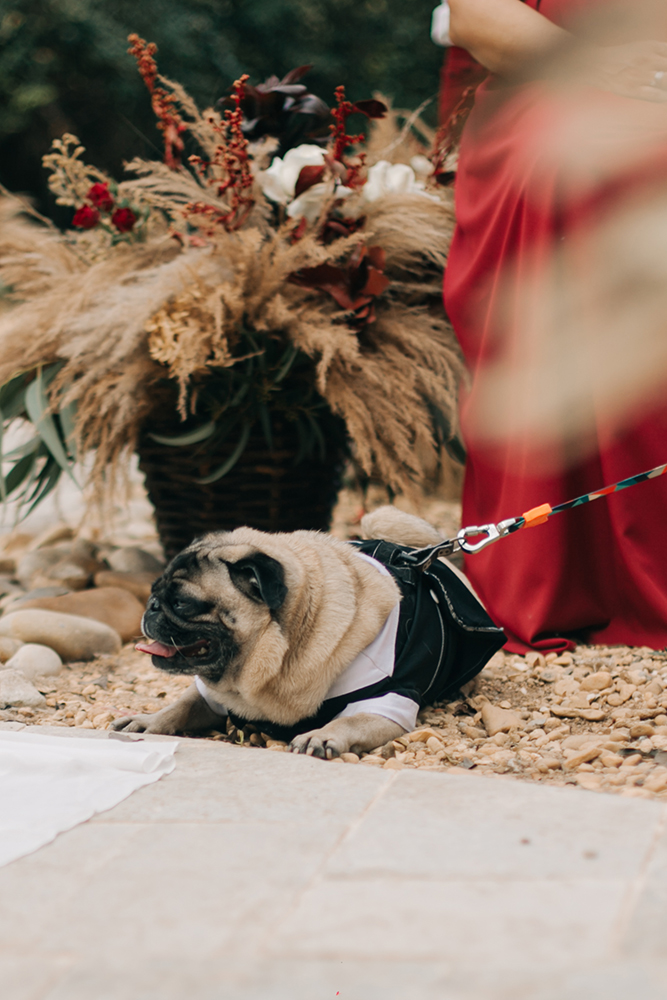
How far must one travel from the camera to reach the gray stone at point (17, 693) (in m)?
2.18

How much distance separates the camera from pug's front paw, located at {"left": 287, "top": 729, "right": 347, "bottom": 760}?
5.62ft

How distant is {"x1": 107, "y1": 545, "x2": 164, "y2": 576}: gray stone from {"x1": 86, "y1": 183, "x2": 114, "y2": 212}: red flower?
4.31ft

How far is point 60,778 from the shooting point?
154 cm

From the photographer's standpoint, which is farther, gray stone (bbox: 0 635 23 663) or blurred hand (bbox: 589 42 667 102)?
gray stone (bbox: 0 635 23 663)

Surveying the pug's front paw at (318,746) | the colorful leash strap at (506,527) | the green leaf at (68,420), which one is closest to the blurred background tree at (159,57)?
the green leaf at (68,420)

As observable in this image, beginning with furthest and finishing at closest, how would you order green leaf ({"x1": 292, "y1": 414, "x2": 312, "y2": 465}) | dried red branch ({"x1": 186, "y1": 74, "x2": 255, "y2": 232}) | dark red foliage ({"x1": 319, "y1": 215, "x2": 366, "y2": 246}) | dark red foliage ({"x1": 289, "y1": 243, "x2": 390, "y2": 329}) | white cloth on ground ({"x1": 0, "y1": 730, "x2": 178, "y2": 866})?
green leaf ({"x1": 292, "y1": 414, "x2": 312, "y2": 465}) → dark red foliage ({"x1": 319, "y1": 215, "x2": 366, "y2": 246}) → dark red foliage ({"x1": 289, "y1": 243, "x2": 390, "y2": 329}) → dried red branch ({"x1": 186, "y1": 74, "x2": 255, "y2": 232}) → white cloth on ground ({"x1": 0, "y1": 730, "x2": 178, "y2": 866})

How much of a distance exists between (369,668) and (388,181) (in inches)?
76.1

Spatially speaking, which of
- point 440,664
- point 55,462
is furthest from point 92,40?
point 440,664

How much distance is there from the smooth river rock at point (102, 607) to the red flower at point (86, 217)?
1240 millimetres

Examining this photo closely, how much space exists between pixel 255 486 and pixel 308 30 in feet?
26.0

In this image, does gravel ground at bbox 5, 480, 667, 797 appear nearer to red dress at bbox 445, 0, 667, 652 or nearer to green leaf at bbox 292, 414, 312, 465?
red dress at bbox 445, 0, 667, 652

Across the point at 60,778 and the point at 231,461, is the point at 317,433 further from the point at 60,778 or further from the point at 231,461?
the point at 60,778

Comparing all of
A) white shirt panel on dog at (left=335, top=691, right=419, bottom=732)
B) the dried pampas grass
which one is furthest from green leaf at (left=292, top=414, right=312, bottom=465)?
white shirt panel on dog at (left=335, top=691, right=419, bottom=732)

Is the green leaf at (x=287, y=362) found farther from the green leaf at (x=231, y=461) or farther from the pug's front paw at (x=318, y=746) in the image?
the pug's front paw at (x=318, y=746)
